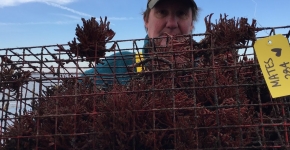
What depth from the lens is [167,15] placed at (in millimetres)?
2734

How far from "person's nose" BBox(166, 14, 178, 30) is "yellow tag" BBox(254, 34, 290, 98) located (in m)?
1.50

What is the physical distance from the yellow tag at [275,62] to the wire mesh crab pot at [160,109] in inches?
1.6

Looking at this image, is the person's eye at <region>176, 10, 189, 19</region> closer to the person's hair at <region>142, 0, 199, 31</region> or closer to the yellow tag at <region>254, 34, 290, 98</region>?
the person's hair at <region>142, 0, 199, 31</region>

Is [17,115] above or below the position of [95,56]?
below

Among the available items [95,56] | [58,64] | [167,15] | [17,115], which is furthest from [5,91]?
[167,15]

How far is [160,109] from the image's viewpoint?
1.18 metres

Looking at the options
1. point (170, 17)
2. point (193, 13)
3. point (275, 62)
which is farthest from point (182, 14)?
point (275, 62)

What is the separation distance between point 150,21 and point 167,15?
7.1 inches

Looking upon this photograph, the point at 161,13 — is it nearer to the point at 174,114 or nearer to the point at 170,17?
the point at 170,17

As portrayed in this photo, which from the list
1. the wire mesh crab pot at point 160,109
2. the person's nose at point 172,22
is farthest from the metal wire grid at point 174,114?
the person's nose at point 172,22

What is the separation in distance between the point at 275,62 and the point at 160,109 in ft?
1.32

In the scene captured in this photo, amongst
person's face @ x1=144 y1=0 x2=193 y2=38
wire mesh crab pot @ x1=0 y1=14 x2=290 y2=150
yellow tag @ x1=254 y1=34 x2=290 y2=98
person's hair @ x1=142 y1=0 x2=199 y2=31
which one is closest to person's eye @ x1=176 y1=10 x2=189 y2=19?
person's face @ x1=144 y1=0 x2=193 y2=38

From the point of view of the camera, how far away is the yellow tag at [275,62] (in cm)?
114

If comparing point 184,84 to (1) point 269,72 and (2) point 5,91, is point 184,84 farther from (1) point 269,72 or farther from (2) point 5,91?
(2) point 5,91
